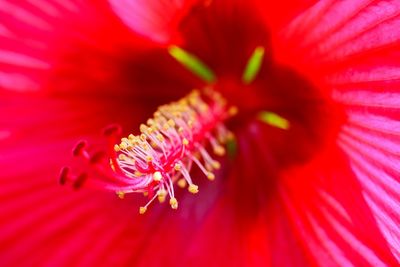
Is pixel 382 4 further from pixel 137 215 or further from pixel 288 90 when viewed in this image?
pixel 137 215

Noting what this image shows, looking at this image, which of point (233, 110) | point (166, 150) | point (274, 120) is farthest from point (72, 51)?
point (274, 120)

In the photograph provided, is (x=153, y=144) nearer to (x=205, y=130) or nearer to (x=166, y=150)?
(x=166, y=150)

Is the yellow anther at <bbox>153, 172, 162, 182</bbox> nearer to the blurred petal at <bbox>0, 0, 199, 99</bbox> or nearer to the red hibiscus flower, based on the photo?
the red hibiscus flower

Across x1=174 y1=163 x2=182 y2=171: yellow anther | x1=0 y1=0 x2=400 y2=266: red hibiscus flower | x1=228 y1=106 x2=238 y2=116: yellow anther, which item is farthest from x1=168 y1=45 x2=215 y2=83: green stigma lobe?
x1=174 y1=163 x2=182 y2=171: yellow anther

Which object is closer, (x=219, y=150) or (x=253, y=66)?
(x=219, y=150)

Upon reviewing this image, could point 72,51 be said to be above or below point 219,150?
above

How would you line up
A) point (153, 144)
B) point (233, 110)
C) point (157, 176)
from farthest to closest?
point (233, 110) < point (153, 144) < point (157, 176)
